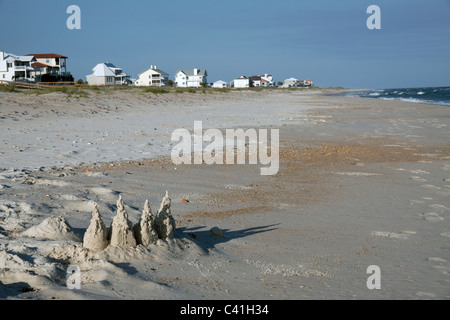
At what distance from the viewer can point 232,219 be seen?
5.97 metres

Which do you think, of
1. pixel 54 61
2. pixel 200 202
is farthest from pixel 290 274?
pixel 54 61

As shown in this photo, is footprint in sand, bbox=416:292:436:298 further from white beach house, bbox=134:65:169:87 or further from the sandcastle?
white beach house, bbox=134:65:169:87

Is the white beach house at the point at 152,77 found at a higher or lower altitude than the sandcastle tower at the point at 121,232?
higher

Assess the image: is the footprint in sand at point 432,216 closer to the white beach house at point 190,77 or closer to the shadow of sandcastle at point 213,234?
the shadow of sandcastle at point 213,234

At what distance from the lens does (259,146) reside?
11.9 metres

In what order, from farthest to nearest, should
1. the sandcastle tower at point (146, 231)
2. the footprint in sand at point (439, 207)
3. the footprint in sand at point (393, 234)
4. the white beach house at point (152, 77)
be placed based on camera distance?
the white beach house at point (152, 77), the footprint in sand at point (439, 207), the footprint in sand at point (393, 234), the sandcastle tower at point (146, 231)

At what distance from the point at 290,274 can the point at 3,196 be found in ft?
12.6

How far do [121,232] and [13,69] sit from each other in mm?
61846

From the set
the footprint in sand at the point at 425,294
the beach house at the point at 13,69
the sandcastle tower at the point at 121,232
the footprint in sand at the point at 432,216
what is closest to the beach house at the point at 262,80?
the beach house at the point at 13,69

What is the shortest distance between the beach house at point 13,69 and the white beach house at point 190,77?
4752cm

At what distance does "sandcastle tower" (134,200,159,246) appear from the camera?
14.6ft

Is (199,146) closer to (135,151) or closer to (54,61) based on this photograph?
(135,151)

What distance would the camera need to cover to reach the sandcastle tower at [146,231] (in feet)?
14.6

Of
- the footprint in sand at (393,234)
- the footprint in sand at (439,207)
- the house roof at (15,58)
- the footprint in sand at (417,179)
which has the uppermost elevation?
the house roof at (15,58)
